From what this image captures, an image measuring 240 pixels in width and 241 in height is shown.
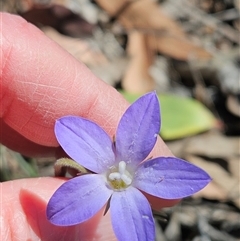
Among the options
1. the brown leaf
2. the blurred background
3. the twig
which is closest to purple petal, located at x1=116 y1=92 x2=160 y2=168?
the blurred background

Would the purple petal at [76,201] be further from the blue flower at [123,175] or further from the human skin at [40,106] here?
the human skin at [40,106]

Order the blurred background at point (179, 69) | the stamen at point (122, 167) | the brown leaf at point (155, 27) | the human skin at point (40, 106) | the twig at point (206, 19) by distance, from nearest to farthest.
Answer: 1. the stamen at point (122, 167)
2. the human skin at point (40, 106)
3. the blurred background at point (179, 69)
4. the brown leaf at point (155, 27)
5. the twig at point (206, 19)

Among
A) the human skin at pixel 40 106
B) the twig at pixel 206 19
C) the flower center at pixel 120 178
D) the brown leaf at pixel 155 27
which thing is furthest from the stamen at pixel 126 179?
the twig at pixel 206 19

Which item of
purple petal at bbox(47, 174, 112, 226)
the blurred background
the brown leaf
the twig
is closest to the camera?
purple petal at bbox(47, 174, 112, 226)

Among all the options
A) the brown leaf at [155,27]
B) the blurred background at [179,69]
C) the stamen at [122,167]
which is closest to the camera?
the stamen at [122,167]

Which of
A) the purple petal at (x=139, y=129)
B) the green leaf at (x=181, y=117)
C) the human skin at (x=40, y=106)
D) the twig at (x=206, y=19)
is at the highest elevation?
the purple petal at (x=139, y=129)

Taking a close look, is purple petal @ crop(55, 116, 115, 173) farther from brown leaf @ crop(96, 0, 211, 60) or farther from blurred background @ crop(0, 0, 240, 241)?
brown leaf @ crop(96, 0, 211, 60)

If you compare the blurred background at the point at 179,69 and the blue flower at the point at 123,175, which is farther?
the blurred background at the point at 179,69
